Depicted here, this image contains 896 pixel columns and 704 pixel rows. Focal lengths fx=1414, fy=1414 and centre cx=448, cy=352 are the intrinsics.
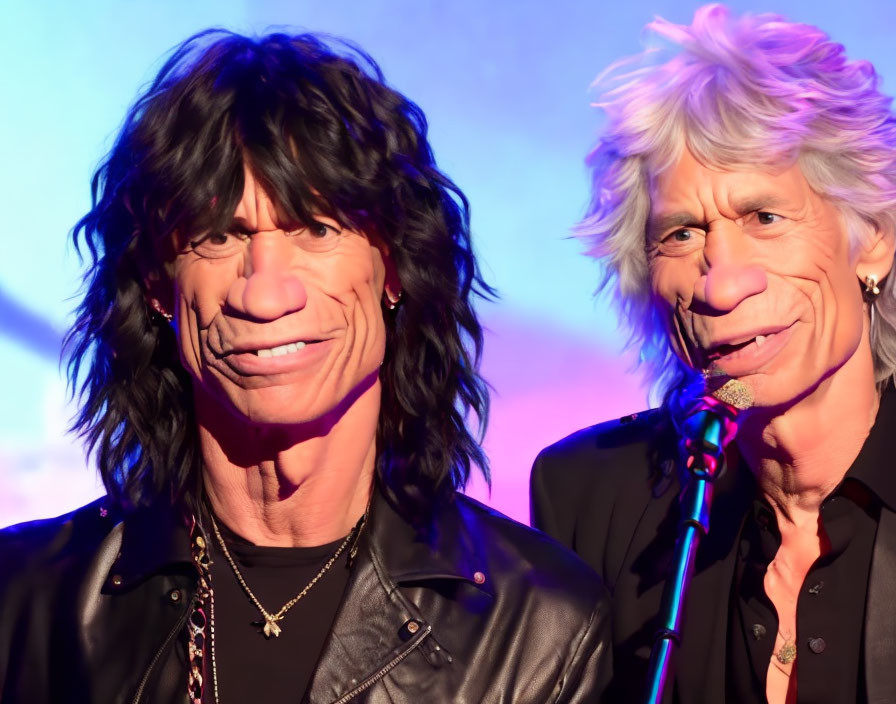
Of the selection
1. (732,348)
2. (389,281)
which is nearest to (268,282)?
(389,281)

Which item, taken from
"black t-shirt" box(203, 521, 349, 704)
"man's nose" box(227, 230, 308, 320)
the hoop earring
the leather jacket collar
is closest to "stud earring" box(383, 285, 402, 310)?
"man's nose" box(227, 230, 308, 320)

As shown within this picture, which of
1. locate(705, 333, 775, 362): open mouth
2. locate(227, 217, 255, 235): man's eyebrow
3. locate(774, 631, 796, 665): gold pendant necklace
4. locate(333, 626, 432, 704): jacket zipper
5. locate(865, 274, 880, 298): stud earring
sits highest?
locate(227, 217, 255, 235): man's eyebrow

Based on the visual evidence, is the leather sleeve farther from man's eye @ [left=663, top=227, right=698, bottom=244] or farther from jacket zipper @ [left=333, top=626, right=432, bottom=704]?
man's eye @ [left=663, top=227, right=698, bottom=244]

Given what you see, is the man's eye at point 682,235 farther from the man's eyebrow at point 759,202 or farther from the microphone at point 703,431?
the microphone at point 703,431

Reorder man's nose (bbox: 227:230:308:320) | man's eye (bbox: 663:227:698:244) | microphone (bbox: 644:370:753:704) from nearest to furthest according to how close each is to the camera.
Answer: microphone (bbox: 644:370:753:704), man's nose (bbox: 227:230:308:320), man's eye (bbox: 663:227:698:244)

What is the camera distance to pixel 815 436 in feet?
10.2

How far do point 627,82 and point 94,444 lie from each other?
1.44 meters

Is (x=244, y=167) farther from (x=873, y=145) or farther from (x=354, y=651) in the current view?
(x=873, y=145)

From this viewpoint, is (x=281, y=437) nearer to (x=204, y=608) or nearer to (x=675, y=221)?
(x=204, y=608)

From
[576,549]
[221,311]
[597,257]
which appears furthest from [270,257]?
[576,549]

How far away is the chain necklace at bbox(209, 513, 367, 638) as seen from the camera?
2.90 meters

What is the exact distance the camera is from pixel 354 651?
2.87m

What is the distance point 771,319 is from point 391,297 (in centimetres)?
80

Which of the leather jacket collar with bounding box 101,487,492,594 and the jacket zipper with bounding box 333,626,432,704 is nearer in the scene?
the jacket zipper with bounding box 333,626,432,704
